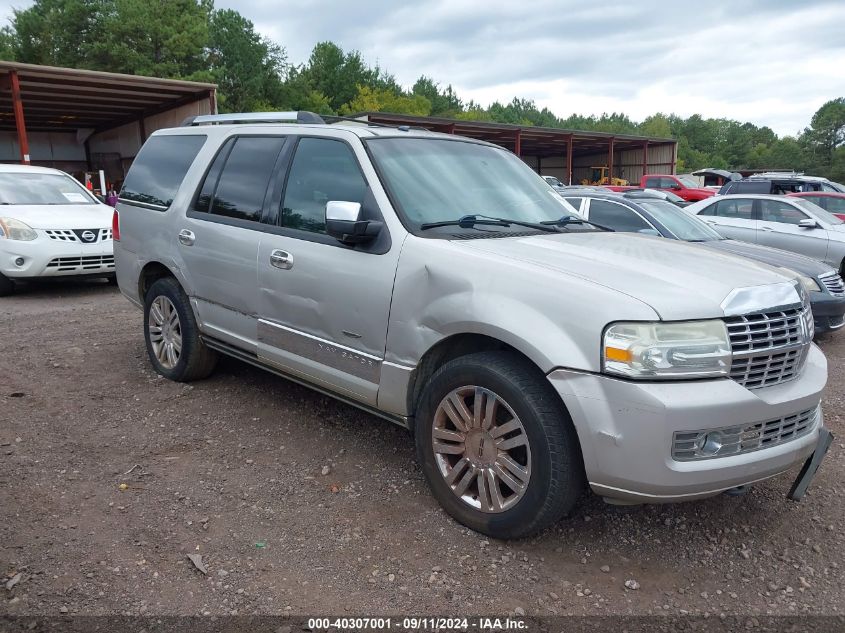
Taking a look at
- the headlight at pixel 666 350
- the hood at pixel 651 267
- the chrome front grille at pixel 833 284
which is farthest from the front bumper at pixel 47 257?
the chrome front grille at pixel 833 284

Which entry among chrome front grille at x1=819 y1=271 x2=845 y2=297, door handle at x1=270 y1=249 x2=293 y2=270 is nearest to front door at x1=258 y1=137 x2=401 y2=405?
door handle at x1=270 y1=249 x2=293 y2=270

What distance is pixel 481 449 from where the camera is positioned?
2986mm

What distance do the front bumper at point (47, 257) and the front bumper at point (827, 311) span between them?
8643mm

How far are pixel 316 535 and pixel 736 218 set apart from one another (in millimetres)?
10090

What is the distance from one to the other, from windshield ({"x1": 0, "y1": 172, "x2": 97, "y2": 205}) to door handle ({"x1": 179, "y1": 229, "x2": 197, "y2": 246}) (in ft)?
19.9

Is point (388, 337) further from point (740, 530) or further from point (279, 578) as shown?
point (740, 530)

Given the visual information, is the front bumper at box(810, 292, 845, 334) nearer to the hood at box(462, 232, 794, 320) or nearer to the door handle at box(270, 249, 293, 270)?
the hood at box(462, 232, 794, 320)

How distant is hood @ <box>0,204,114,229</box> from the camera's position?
863 cm

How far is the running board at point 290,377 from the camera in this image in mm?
3475

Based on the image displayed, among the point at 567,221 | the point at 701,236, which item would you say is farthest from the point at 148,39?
the point at 567,221

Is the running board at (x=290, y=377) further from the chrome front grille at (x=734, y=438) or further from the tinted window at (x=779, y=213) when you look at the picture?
the tinted window at (x=779, y=213)

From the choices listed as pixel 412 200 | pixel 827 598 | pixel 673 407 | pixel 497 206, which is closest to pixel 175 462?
pixel 412 200

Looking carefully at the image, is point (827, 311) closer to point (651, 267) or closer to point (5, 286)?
point (651, 267)

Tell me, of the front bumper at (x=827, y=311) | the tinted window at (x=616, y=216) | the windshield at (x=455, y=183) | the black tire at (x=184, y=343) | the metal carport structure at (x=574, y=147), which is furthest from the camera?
A: the metal carport structure at (x=574, y=147)
